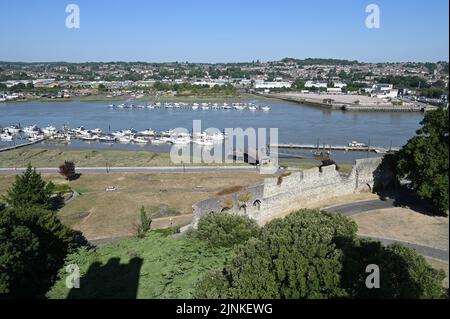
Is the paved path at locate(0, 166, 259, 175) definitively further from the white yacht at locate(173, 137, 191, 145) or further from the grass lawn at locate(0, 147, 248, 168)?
the white yacht at locate(173, 137, 191, 145)

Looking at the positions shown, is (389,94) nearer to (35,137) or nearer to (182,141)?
(182,141)

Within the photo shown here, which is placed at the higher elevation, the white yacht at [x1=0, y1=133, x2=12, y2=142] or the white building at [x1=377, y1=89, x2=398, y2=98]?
the white building at [x1=377, y1=89, x2=398, y2=98]

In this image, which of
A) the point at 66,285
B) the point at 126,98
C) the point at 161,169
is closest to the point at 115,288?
the point at 66,285

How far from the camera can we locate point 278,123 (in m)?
70.9

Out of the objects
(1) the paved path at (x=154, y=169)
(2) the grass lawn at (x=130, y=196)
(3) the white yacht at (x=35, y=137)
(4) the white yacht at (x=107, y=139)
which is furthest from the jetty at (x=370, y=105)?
(2) the grass lawn at (x=130, y=196)

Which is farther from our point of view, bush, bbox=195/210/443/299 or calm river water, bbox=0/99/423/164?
calm river water, bbox=0/99/423/164

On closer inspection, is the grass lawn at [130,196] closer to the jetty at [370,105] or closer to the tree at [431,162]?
the tree at [431,162]

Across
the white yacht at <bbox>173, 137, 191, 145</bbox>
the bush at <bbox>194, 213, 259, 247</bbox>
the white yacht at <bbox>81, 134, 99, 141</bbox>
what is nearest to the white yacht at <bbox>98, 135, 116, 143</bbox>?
the white yacht at <bbox>81, 134, 99, 141</bbox>

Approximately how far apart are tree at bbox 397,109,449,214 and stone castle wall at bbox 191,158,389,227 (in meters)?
3.22

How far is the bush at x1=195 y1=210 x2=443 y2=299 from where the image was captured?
11.0 meters

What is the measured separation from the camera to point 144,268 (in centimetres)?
1504

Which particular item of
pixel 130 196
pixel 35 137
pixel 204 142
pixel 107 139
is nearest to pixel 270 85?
pixel 107 139

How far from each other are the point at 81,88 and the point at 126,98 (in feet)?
95.7

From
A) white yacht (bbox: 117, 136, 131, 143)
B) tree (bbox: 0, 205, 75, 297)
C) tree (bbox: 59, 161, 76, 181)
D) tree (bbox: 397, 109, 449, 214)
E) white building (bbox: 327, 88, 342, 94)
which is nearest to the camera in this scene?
tree (bbox: 0, 205, 75, 297)
